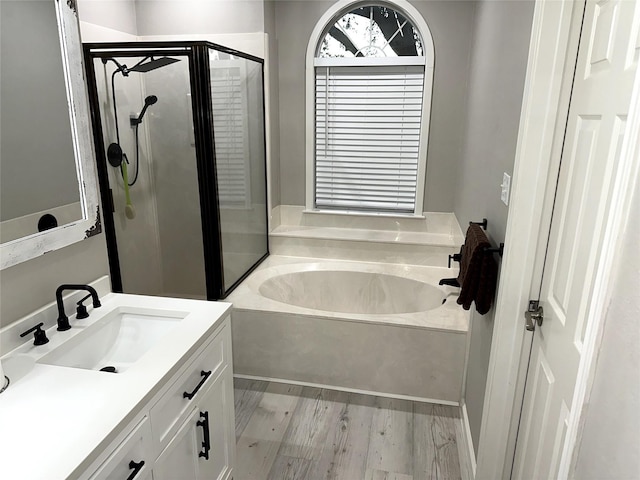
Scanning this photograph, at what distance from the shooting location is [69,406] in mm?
1056

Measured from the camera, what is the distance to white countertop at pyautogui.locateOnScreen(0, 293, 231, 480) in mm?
894

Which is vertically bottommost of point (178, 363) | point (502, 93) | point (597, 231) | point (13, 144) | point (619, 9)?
point (178, 363)

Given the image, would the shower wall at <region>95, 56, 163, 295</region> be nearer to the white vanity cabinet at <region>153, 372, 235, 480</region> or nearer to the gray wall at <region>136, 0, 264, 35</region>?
the gray wall at <region>136, 0, 264, 35</region>

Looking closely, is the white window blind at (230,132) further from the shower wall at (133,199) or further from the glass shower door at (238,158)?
the shower wall at (133,199)

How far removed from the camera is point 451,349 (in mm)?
2344

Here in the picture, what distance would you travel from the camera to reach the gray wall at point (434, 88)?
304 cm

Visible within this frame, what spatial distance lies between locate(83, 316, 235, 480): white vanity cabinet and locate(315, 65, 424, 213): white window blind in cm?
215

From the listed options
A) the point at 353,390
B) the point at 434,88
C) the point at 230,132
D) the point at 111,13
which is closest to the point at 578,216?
the point at 353,390

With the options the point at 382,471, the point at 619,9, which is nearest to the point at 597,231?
the point at 619,9

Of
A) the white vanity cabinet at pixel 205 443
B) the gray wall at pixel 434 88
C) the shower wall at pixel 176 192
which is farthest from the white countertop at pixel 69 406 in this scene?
the gray wall at pixel 434 88

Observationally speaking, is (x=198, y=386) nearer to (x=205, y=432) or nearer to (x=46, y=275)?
(x=205, y=432)

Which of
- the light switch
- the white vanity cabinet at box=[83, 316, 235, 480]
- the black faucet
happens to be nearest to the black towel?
the light switch

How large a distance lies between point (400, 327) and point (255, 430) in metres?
0.94

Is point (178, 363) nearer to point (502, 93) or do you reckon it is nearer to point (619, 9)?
point (619, 9)
